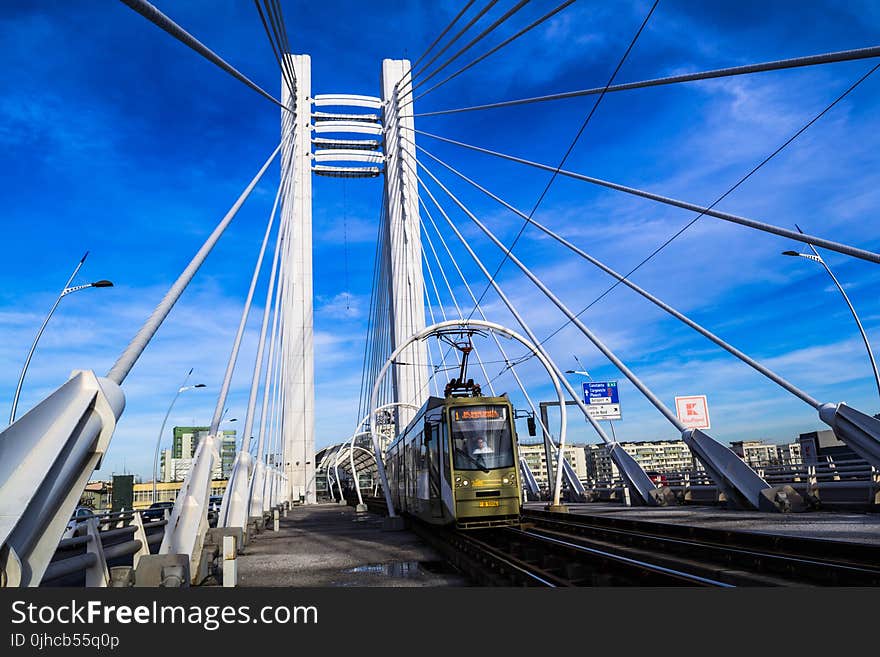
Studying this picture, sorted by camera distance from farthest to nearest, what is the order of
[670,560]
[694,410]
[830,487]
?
[694,410] < [830,487] < [670,560]

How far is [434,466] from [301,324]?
1056 inches

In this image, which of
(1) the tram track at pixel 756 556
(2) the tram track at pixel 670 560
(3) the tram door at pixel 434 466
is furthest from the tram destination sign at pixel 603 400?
(1) the tram track at pixel 756 556

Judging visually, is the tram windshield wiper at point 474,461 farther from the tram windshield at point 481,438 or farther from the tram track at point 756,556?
the tram track at point 756,556

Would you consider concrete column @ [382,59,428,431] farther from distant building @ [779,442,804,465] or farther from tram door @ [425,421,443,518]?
distant building @ [779,442,804,465]

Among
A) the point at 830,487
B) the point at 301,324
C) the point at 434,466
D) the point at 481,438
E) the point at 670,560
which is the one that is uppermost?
the point at 301,324

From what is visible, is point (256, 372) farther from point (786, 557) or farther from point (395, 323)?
point (395, 323)

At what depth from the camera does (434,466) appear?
51.5ft

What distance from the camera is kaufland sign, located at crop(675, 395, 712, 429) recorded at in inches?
850

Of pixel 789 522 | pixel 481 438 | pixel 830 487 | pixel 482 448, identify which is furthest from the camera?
pixel 830 487

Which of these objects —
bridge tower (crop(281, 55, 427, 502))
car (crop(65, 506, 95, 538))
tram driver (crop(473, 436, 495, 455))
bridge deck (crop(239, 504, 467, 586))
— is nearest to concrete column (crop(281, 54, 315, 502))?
bridge tower (crop(281, 55, 427, 502))

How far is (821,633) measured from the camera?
3.95 m

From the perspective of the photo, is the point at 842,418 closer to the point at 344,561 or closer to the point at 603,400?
the point at 344,561

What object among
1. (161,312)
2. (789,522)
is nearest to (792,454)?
(789,522)

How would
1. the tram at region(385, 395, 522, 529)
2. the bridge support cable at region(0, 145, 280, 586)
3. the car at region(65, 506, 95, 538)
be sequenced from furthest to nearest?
Answer: 1. the tram at region(385, 395, 522, 529)
2. the car at region(65, 506, 95, 538)
3. the bridge support cable at region(0, 145, 280, 586)
